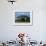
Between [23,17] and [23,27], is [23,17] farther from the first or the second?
[23,27]

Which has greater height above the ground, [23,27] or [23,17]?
[23,17]

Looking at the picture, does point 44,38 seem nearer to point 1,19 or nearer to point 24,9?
point 24,9

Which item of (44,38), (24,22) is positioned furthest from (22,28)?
(44,38)

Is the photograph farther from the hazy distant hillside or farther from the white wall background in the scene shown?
the white wall background

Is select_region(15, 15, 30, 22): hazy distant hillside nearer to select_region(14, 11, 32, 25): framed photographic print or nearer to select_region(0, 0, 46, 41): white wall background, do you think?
select_region(14, 11, 32, 25): framed photographic print

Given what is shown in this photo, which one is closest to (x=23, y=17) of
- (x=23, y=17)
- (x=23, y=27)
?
(x=23, y=17)

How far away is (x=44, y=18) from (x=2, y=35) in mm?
1738

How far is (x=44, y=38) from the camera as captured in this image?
5.02m

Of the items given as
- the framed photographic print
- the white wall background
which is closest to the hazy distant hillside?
the framed photographic print

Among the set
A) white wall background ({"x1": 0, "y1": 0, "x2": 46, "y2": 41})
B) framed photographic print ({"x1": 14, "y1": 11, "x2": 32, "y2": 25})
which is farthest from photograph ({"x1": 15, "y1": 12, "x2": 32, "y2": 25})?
white wall background ({"x1": 0, "y1": 0, "x2": 46, "y2": 41})

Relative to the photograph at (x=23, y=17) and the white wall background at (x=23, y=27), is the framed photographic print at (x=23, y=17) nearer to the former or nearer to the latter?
the photograph at (x=23, y=17)

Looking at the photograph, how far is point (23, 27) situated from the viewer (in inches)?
197

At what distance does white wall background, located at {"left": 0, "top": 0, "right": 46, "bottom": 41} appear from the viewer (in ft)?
16.3

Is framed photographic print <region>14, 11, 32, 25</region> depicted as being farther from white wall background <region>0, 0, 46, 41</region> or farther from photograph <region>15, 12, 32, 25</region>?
white wall background <region>0, 0, 46, 41</region>
